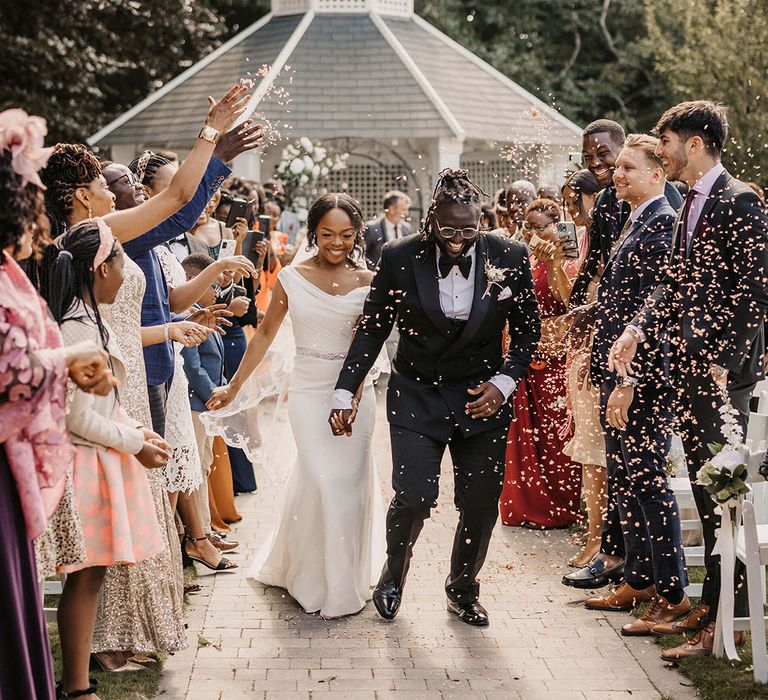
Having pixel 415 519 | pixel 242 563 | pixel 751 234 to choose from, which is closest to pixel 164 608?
pixel 415 519

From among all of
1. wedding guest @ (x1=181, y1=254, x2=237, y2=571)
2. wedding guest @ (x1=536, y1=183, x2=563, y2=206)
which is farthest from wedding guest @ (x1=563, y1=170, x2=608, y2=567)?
wedding guest @ (x1=181, y1=254, x2=237, y2=571)

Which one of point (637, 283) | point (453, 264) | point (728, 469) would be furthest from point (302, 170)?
point (728, 469)

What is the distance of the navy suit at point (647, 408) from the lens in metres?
5.78

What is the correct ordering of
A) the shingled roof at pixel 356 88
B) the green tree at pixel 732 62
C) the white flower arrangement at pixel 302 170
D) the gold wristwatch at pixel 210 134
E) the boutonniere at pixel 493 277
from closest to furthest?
1. the gold wristwatch at pixel 210 134
2. the boutonniere at pixel 493 277
3. the white flower arrangement at pixel 302 170
4. the shingled roof at pixel 356 88
5. the green tree at pixel 732 62

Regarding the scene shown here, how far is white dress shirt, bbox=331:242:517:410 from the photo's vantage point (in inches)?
233

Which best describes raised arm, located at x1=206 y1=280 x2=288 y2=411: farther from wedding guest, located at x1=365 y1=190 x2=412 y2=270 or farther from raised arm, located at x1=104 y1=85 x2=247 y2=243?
wedding guest, located at x1=365 y1=190 x2=412 y2=270

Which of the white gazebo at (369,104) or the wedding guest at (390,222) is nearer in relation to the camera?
the wedding guest at (390,222)

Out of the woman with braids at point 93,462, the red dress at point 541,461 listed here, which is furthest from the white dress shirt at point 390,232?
the woman with braids at point 93,462

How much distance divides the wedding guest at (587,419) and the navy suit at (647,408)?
0.83m

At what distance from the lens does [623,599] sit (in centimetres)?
629

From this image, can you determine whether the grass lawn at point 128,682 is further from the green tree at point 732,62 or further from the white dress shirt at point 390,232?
the green tree at point 732,62

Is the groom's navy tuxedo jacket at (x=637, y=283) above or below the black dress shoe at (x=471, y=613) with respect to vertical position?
above

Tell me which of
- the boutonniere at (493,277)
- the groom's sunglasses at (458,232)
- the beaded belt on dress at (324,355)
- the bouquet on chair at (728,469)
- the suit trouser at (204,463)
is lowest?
the suit trouser at (204,463)

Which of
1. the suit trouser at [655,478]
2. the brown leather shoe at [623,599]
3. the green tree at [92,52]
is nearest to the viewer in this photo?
the suit trouser at [655,478]
